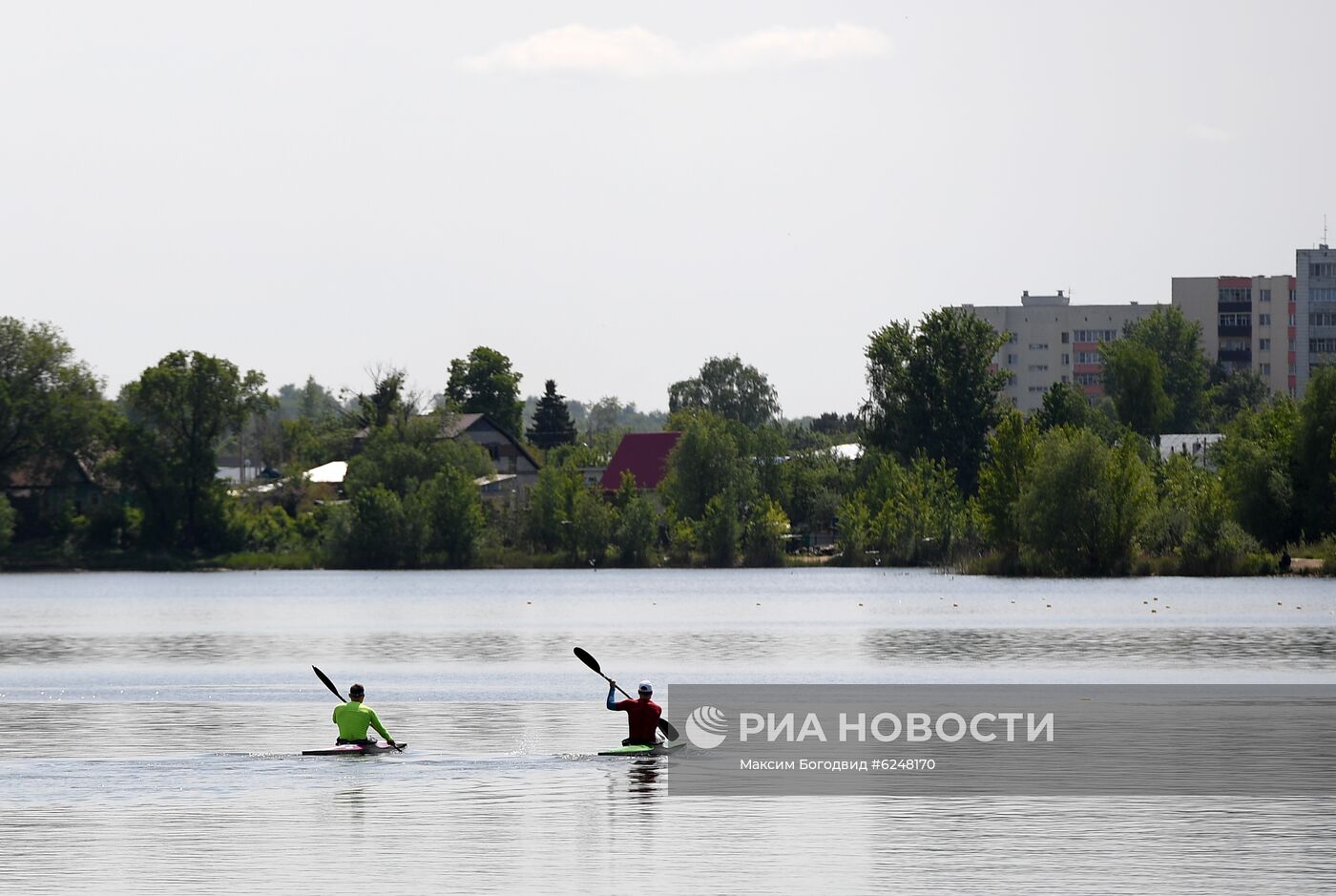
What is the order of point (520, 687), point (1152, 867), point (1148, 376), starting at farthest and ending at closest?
point (1148, 376) < point (520, 687) < point (1152, 867)

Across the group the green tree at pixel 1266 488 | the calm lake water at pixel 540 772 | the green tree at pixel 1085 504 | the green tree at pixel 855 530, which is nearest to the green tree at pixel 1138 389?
the green tree at pixel 855 530

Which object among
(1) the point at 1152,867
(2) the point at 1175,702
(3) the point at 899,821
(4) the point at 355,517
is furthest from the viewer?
(4) the point at 355,517

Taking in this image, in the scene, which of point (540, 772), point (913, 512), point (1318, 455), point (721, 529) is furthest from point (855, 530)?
point (540, 772)

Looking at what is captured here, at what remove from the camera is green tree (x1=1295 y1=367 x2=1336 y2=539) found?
10344 cm

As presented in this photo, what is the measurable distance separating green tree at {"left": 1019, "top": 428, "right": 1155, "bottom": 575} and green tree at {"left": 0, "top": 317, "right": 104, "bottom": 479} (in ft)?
241

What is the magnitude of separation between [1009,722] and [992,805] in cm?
1094

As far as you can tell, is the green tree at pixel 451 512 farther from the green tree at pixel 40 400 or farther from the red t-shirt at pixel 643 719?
the red t-shirt at pixel 643 719

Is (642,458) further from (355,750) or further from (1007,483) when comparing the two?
(355,750)

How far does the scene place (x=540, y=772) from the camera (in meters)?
31.8

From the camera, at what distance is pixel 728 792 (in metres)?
29.5

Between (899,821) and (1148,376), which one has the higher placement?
(1148,376)

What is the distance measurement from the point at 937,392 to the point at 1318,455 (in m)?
44.4

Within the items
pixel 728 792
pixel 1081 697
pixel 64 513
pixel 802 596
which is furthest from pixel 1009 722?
pixel 64 513

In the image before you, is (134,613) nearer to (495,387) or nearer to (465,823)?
(465,823)
